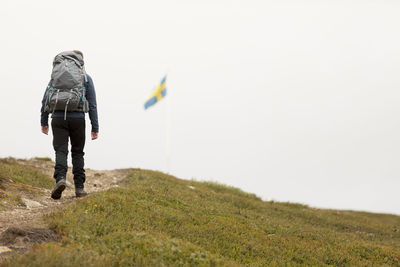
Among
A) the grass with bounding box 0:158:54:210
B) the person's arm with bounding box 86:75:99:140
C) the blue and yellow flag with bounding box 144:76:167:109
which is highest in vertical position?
the blue and yellow flag with bounding box 144:76:167:109

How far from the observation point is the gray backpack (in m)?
10.5

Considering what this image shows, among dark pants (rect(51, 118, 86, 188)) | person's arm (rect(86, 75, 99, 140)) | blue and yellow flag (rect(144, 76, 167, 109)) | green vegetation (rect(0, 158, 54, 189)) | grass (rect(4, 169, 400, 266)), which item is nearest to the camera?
grass (rect(4, 169, 400, 266))

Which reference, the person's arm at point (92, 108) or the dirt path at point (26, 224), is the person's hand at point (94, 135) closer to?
the person's arm at point (92, 108)

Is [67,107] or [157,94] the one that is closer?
[67,107]

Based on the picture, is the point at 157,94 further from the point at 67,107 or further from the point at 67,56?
the point at 67,107

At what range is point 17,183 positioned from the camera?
13.9 metres

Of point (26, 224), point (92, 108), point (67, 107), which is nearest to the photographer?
point (26, 224)

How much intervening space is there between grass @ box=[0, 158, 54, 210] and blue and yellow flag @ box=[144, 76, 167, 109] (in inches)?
621

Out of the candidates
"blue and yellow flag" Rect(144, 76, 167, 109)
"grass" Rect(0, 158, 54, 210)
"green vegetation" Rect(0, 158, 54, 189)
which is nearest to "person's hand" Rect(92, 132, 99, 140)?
"grass" Rect(0, 158, 54, 210)

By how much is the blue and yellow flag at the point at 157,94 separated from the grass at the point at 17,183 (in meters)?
15.8

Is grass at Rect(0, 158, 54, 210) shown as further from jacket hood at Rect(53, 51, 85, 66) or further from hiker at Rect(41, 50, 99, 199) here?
jacket hood at Rect(53, 51, 85, 66)

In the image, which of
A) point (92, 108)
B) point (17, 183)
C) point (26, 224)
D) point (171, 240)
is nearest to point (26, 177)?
point (17, 183)

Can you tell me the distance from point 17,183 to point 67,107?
5104mm

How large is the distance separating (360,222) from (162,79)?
19.6 meters
